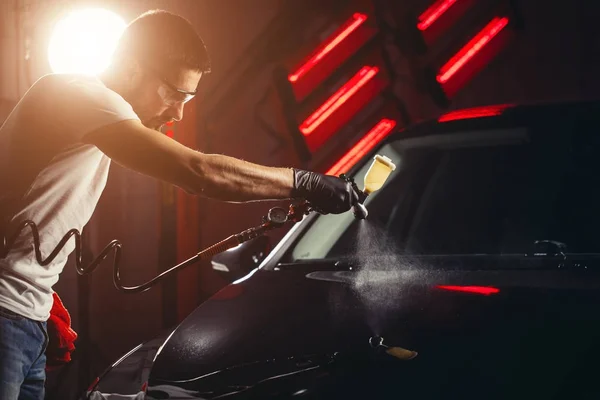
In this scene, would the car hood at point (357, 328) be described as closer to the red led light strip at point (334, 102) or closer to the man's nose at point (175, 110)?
the man's nose at point (175, 110)

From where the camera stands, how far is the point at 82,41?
13.7ft

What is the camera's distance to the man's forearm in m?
1.97

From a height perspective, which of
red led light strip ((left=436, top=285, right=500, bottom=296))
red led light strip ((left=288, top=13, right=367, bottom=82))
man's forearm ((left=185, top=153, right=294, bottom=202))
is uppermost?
red led light strip ((left=288, top=13, right=367, bottom=82))

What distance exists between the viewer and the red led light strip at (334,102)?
5547 millimetres

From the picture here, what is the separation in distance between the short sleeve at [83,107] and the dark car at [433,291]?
27.2 inches

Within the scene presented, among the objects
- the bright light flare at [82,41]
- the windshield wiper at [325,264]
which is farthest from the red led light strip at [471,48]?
the windshield wiper at [325,264]

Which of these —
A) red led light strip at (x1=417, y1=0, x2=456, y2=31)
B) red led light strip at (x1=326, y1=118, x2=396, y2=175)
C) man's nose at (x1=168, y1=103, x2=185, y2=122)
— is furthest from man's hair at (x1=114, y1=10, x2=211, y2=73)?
red led light strip at (x1=417, y1=0, x2=456, y2=31)

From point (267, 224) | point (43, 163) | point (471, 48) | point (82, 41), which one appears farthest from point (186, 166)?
point (471, 48)

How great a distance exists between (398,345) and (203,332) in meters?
0.72

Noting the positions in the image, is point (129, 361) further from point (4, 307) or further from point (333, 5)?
point (333, 5)

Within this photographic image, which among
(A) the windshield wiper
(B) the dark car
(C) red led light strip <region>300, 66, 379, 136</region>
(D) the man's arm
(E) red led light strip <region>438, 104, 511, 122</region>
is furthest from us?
(C) red led light strip <region>300, 66, 379, 136</region>

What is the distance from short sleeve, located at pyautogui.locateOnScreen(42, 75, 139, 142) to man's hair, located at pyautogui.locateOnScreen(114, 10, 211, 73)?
258 mm

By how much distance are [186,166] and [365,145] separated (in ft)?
12.9

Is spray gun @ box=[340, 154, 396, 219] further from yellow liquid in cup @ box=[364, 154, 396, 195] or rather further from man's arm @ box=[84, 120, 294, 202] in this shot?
man's arm @ box=[84, 120, 294, 202]
